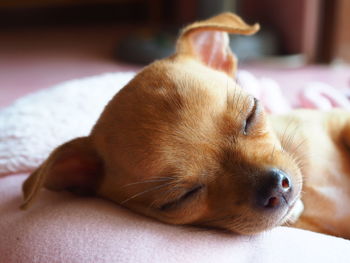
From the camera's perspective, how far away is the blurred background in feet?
15.4

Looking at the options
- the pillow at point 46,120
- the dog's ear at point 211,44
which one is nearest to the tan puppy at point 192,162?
the dog's ear at point 211,44

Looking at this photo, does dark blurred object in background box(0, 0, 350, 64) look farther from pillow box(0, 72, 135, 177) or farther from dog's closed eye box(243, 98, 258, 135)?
dog's closed eye box(243, 98, 258, 135)

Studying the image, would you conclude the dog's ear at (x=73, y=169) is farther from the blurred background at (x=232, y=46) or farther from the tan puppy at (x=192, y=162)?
the blurred background at (x=232, y=46)

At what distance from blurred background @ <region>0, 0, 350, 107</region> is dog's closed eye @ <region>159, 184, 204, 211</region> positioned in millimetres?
2672

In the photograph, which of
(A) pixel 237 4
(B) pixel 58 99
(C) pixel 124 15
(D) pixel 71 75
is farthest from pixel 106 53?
(B) pixel 58 99

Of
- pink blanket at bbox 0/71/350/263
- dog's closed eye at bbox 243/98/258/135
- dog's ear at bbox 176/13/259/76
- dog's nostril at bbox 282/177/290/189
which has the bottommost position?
pink blanket at bbox 0/71/350/263

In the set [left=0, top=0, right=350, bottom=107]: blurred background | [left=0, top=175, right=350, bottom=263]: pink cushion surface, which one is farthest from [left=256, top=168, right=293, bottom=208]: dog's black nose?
[left=0, top=0, right=350, bottom=107]: blurred background

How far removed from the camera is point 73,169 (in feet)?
6.73

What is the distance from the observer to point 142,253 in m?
1.57

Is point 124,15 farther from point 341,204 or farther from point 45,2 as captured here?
point 341,204

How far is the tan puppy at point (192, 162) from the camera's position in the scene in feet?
5.45

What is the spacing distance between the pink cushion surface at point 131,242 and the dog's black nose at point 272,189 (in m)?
0.12

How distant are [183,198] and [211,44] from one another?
2.98 feet

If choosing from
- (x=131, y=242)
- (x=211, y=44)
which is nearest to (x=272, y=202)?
(x=131, y=242)
